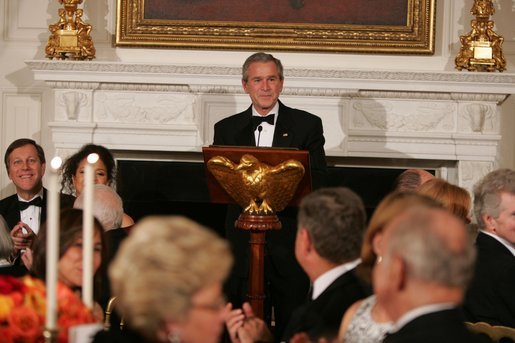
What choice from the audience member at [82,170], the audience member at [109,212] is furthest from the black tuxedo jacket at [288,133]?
the audience member at [109,212]

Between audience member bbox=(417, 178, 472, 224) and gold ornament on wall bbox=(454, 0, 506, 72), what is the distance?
11.8 ft

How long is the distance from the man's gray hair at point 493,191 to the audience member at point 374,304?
4.74ft

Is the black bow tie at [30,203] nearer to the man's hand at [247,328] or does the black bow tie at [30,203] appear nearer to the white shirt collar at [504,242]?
the white shirt collar at [504,242]

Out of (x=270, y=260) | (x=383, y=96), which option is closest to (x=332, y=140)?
(x=383, y=96)

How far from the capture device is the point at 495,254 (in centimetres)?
414

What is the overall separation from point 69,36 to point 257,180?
3.39 meters

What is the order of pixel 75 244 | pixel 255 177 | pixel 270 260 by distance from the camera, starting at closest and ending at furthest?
pixel 75 244 < pixel 255 177 < pixel 270 260

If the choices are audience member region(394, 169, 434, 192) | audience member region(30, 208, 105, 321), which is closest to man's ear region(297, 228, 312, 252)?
audience member region(30, 208, 105, 321)

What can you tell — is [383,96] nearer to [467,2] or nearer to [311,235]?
[467,2]

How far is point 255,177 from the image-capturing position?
4773 mm

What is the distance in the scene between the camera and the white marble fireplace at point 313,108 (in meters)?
7.63

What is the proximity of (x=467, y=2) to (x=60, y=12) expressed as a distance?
125 inches

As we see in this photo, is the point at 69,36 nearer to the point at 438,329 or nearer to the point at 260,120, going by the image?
the point at 260,120

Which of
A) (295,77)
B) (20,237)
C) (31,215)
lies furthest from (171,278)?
(295,77)
